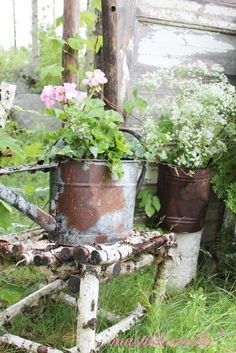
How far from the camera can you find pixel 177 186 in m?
2.52

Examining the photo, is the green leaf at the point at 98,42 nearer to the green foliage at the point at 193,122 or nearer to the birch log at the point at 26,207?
the green foliage at the point at 193,122

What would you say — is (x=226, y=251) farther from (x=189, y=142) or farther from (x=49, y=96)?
(x=49, y=96)

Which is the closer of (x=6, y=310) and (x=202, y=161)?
(x=6, y=310)

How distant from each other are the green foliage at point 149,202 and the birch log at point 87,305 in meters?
1.01

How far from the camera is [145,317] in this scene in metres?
2.12

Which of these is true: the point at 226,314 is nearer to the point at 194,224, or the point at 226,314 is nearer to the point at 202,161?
the point at 194,224

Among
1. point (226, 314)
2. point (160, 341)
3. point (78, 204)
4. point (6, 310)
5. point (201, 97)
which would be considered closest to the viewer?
point (78, 204)

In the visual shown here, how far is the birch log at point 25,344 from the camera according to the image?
1.69m

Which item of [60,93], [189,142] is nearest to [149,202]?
[189,142]

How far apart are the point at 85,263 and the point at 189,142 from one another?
1091mm

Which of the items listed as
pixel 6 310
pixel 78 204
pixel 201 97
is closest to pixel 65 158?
pixel 78 204

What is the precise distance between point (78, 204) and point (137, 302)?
75 cm

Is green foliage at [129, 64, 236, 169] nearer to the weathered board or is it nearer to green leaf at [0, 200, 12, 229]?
the weathered board

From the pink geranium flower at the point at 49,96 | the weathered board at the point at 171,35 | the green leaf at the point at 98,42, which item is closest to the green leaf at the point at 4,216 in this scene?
the pink geranium flower at the point at 49,96
